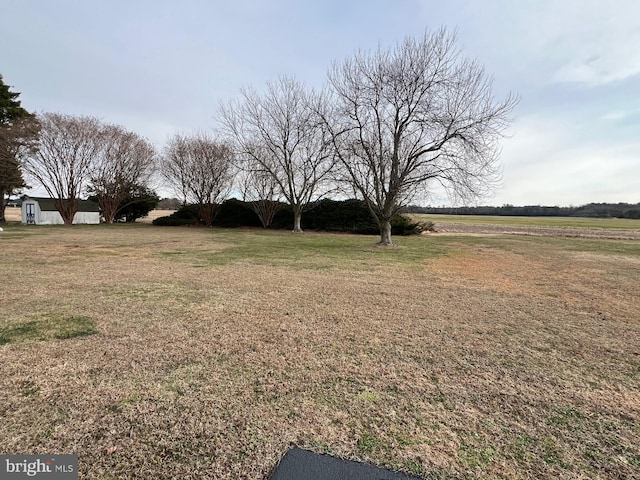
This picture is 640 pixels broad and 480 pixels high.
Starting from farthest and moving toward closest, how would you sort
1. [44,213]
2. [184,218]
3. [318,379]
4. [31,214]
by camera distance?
[184,218] < [44,213] < [31,214] < [318,379]

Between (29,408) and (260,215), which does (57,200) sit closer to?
(260,215)

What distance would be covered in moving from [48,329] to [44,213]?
2874 centimetres

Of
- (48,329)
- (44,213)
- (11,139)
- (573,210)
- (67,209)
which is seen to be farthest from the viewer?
(573,210)

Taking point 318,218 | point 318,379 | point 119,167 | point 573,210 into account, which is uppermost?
point 119,167

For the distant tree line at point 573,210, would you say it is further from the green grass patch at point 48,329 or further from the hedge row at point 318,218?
the green grass patch at point 48,329

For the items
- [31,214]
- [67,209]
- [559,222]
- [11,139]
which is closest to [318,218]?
[67,209]

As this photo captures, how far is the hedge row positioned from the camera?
23.2m

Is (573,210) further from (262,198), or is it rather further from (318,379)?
(318,379)

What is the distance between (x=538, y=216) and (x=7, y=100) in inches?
3190

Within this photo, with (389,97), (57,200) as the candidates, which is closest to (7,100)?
(57,200)

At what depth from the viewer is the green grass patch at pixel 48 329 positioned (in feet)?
10.3

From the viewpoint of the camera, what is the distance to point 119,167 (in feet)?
81.9

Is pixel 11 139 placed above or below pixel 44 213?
above

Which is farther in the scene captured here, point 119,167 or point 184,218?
point 184,218
